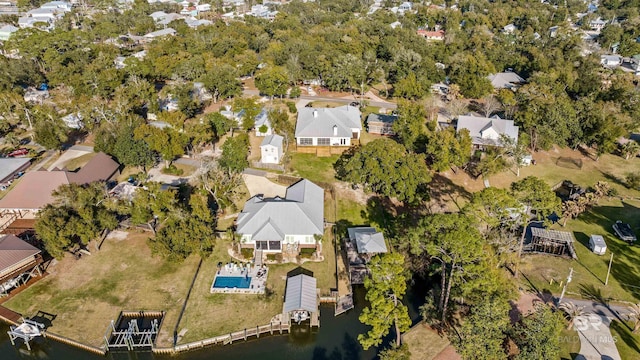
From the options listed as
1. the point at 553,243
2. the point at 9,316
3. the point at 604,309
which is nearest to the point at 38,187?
the point at 9,316

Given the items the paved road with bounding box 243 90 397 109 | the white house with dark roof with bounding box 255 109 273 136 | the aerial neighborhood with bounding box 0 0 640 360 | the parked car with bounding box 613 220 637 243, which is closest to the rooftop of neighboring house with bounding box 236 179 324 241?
the aerial neighborhood with bounding box 0 0 640 360

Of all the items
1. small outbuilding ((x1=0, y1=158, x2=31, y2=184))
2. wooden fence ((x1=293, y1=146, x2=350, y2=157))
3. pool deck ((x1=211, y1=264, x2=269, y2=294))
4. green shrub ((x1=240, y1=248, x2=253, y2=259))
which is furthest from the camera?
wooden fence ((x1=293, y1=146, x2=350, y2=157))

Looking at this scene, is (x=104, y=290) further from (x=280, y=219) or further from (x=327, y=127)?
(x=327, y=127)

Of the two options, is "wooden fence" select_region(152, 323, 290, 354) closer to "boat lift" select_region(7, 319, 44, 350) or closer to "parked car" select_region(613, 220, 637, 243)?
"boat lift" select_region(7, 319, 44, 350)

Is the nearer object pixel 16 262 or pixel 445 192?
pixel 16 262

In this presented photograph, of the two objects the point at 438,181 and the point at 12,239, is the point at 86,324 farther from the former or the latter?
the point at 438,181

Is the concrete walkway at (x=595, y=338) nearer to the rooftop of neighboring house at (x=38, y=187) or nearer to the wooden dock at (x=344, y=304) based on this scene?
the wooden dock at (x=344, y=304)

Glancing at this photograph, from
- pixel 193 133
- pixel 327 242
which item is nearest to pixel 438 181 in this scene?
pixel 327 242
